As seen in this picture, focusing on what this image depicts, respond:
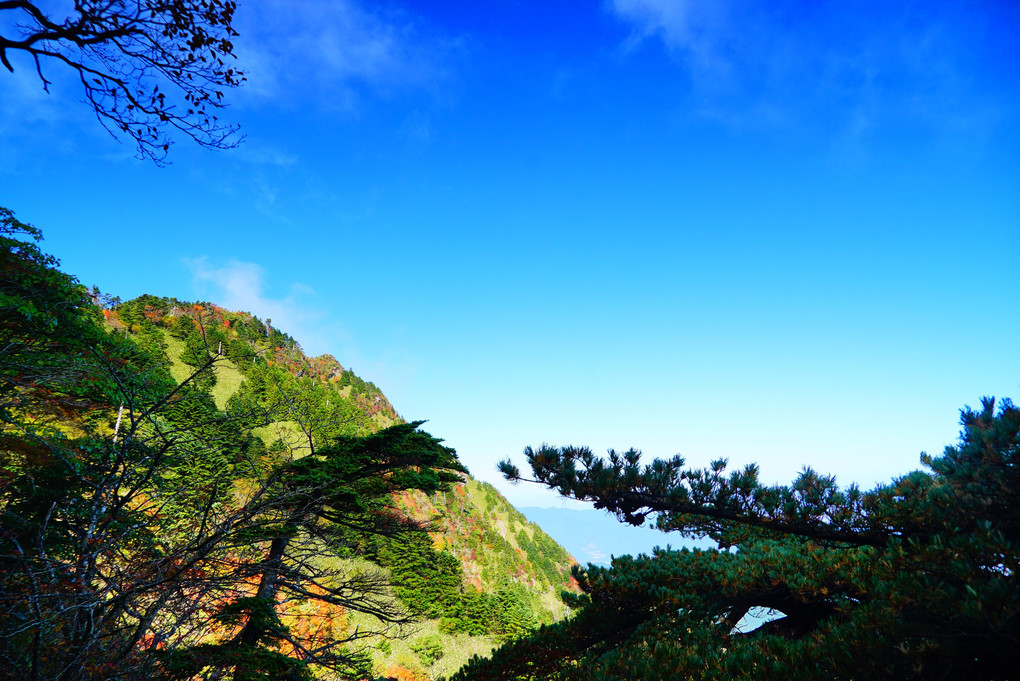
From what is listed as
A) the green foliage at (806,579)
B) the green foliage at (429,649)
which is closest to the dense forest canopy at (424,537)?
the green foliage at (806,579)

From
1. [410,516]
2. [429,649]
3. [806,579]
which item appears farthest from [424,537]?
[429,649]

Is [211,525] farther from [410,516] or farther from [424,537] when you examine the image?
[410,516]

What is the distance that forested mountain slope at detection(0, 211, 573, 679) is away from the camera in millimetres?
3801

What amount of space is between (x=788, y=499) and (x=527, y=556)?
33.1 meters

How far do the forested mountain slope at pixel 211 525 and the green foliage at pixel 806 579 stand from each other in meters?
3.34

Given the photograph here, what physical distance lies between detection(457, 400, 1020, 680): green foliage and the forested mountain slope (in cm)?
334

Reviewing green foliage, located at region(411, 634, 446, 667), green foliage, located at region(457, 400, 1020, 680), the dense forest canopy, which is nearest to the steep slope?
green foliage, located at region(411, 634, 446, 667)

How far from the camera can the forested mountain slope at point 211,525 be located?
12.5 feet

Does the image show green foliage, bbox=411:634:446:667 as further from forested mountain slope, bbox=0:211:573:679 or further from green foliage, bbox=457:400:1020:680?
green foliage, bbox=457:400:1020:680

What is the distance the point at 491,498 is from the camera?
4088 cm

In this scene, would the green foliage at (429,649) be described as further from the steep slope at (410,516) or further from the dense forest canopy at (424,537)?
the dense forest canopy at (424,537)

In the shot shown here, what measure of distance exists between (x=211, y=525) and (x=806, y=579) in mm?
7524

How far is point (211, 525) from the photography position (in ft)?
15.7

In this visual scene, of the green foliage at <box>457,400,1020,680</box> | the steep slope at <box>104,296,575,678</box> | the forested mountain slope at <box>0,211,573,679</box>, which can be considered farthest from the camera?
the steep slope at <box>104,296,575,678</box>
